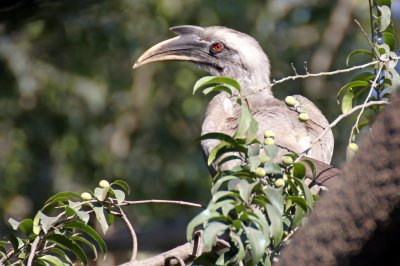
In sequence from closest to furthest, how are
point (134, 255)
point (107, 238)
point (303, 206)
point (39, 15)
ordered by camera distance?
1. point (303, 206)
2. point (134, 255)
3. point (39, 15)
4. point (107, 238)

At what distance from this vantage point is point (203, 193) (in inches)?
428

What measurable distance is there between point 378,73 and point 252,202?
0.85 metres

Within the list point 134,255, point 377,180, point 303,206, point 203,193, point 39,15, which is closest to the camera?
point 377,180

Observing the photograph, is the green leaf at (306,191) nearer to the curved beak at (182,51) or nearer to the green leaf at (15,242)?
the green leaf at (15,242)

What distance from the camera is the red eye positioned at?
7.46 meters

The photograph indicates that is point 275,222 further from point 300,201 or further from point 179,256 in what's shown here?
point 179,256

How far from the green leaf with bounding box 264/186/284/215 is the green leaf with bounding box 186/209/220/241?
0.58 ft

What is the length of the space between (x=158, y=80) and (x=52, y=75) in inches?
57.1

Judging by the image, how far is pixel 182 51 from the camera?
7.42 meters

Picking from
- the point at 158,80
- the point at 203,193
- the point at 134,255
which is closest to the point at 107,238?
the point at 203,193

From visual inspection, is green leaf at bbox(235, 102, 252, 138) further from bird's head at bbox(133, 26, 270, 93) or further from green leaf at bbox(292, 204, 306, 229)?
bird's head at bbox(133, 26, 270, 93)

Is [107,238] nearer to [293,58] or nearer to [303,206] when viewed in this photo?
[293,58]

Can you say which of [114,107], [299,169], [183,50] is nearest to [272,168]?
[299,169]

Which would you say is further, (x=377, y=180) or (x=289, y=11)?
(x=289, y=11)
